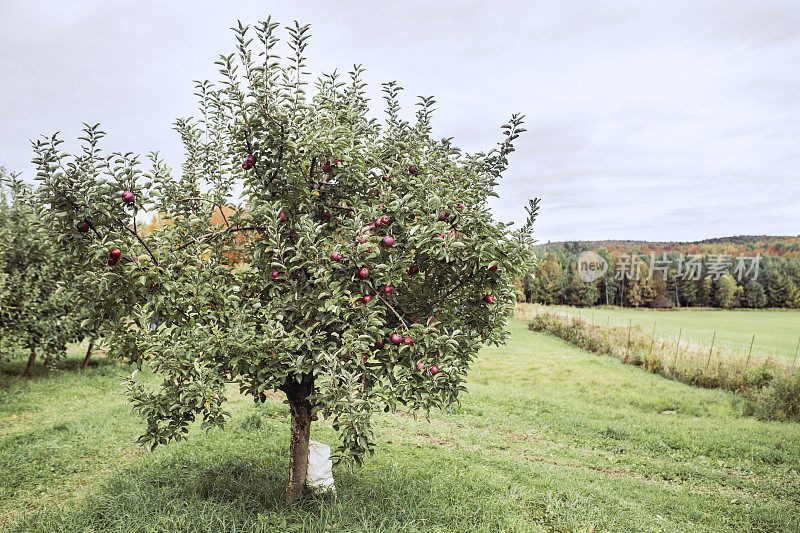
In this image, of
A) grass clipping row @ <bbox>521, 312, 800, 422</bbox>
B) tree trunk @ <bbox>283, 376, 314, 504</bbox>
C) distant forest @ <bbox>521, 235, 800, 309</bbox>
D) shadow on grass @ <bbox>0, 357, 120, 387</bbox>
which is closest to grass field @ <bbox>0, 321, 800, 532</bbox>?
tree trunk @ <bbox>283, 376, 314, 504</bbox>

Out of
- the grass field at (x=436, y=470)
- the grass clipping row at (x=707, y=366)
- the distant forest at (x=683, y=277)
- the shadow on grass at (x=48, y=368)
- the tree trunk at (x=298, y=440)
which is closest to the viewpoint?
the grass field at (x=436, y=470)

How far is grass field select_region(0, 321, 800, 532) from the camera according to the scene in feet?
16.3

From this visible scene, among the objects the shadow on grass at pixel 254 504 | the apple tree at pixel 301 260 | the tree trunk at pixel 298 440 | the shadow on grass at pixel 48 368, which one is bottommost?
the shadow on grass at pixel 48 368

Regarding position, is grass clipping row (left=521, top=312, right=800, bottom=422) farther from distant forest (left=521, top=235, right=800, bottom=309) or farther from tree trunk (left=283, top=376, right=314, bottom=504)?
distant forest (left=521, top=235, right=800, bottom=309)

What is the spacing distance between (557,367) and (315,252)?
1476cm

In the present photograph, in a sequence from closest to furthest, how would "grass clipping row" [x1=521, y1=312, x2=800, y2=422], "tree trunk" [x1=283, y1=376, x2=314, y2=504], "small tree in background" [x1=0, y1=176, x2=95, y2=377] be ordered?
"tree trunk" [x1=283, y1=376, x2=314, y2=504] → "grass clipping row" [x1=521, y1=312, x2=800, y2=422] → "small tree in background" [x1=0, y1=176, x2=95, y2=377]

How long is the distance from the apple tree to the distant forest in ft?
162

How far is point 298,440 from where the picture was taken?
5.16 meters

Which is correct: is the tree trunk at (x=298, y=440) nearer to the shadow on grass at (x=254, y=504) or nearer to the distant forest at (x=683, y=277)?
the shadow on grass at (x=254, y=504)

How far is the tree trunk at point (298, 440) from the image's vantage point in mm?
5094

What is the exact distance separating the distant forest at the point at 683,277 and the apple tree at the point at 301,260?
49.4 metres

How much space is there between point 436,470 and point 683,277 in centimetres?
6663

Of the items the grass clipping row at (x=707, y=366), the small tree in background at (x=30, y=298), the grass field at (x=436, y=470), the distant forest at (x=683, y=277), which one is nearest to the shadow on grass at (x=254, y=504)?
the grass field at (x=436, y=470)

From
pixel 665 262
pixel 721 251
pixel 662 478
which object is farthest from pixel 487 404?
pixel 721 251
